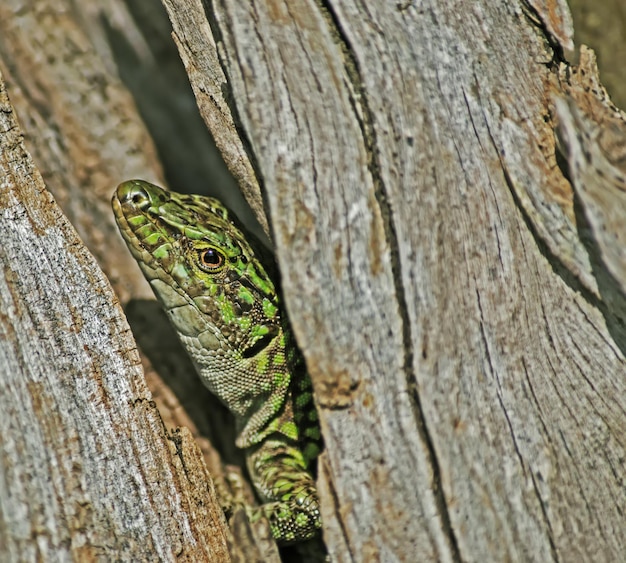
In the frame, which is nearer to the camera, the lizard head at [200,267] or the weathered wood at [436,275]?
the weathered wood at [436,275]

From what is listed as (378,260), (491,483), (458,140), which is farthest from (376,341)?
(458,140)

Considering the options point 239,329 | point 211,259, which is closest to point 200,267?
point 211,259

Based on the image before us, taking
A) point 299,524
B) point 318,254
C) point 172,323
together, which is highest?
point 318,254

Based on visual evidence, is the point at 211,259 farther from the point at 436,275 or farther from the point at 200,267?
the point at 436,275

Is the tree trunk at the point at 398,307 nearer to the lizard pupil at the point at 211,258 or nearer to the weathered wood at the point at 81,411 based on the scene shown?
the weathered wood at the point at 81,411

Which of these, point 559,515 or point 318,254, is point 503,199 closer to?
point 318,254

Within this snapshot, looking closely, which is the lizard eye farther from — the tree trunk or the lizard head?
the tree trunk

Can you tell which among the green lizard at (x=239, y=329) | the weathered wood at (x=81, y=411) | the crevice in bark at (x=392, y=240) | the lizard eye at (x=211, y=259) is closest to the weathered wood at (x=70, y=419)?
the weathered wood at (x=81, y=411)
